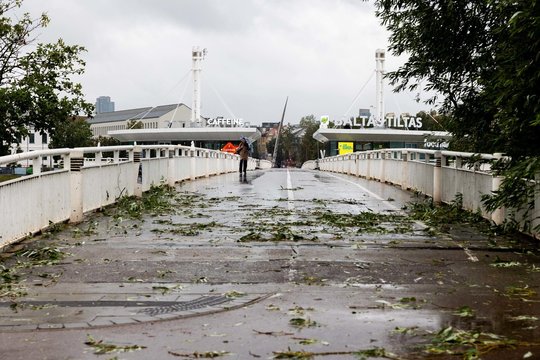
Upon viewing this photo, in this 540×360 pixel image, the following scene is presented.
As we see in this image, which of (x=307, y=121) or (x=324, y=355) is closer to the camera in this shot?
(x=324, y=355)

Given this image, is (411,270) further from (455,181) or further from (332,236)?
(455,181)

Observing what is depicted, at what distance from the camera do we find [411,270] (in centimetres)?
816

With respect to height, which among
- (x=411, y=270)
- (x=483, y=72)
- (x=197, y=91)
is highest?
→ (x=197, y=91)

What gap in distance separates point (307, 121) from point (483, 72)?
181 metres

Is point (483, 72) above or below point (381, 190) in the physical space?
above

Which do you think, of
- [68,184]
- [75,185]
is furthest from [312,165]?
[68,184]

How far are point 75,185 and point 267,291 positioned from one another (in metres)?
6.39

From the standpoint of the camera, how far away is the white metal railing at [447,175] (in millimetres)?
12581

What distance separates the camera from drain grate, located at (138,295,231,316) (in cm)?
610

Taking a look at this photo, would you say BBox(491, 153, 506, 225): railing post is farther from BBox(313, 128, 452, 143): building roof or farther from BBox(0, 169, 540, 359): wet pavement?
BBox(313, 128, 452, 143): building roof

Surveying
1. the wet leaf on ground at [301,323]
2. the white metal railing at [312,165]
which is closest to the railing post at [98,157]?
the wet leaf on ground at [301,323]

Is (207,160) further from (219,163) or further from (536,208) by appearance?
(536,208)

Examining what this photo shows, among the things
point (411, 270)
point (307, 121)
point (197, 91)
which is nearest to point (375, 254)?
point (411, 270)

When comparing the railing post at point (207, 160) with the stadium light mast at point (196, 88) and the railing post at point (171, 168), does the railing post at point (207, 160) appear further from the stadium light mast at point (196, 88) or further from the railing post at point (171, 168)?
the stadium light mast at point (196, 88)
